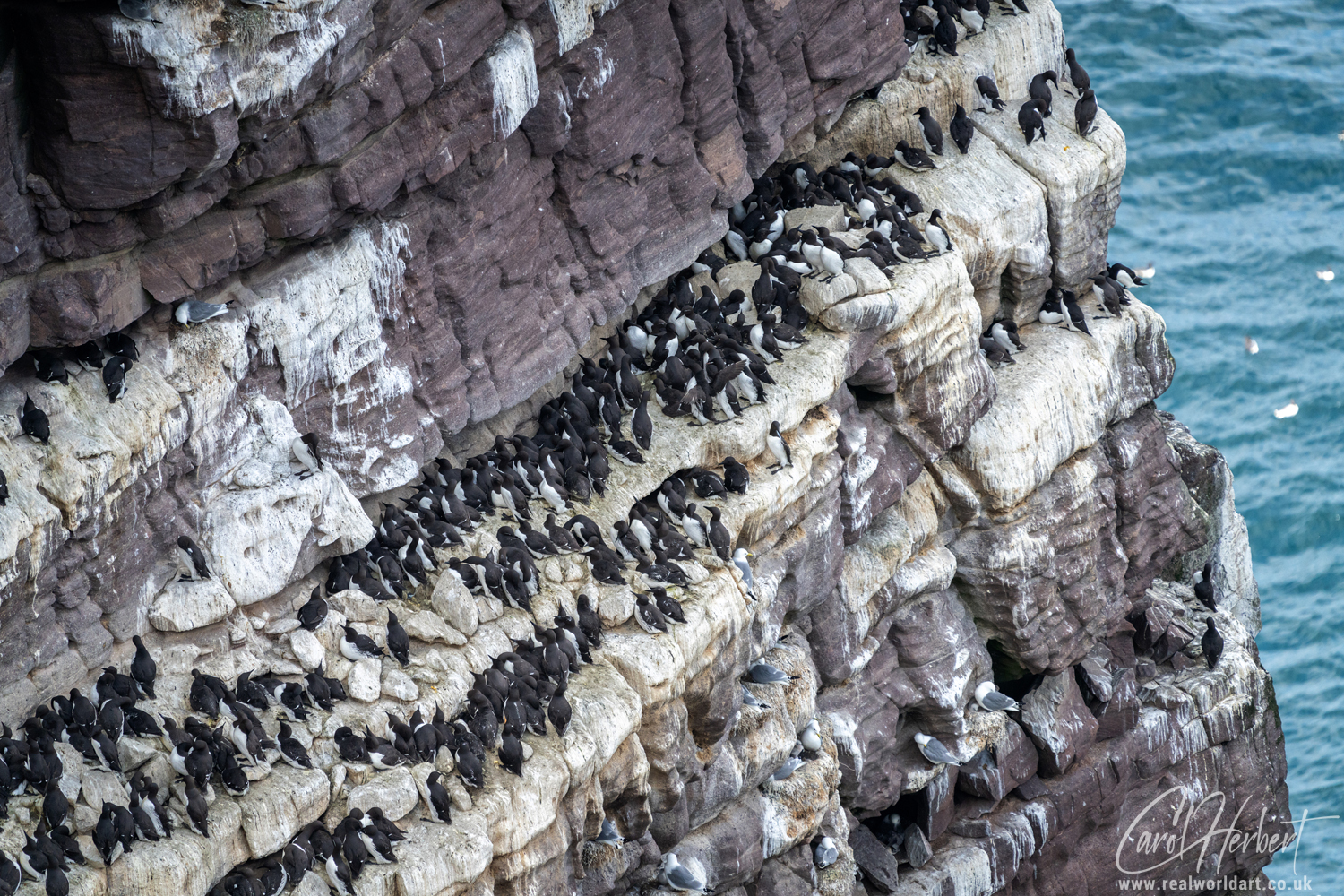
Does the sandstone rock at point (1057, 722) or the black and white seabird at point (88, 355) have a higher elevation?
the black and white seabird at point (88, 355)

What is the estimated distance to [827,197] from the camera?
66.4 ft

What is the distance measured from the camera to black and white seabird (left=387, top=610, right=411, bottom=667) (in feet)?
46.3

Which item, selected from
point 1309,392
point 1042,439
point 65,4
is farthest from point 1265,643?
point 65,4

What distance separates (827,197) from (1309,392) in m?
18.1

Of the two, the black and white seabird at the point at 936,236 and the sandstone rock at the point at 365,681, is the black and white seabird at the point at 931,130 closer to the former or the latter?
the black and white seabird at the point at 936,236

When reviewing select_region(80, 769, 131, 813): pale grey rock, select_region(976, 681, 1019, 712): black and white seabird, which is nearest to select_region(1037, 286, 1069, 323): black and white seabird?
select_region(976, 681, 1019, 712): black and white seabird

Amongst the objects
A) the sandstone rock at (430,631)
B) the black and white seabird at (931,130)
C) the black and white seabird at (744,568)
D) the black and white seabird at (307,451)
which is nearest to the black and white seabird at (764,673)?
the black and white seabird at (744,568)

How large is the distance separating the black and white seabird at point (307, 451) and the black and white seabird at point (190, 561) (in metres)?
1.21

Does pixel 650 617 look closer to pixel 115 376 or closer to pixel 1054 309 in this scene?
pixel 115 376

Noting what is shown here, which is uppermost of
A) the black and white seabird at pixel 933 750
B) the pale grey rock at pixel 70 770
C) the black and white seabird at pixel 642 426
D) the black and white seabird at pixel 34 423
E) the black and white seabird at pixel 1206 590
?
the black and white seabird at pixel 34 423

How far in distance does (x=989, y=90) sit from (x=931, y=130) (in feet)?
3.77

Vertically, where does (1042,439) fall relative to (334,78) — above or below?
below

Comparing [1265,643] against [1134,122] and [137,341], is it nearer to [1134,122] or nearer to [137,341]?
[1134,122]

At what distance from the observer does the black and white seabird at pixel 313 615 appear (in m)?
14.2
